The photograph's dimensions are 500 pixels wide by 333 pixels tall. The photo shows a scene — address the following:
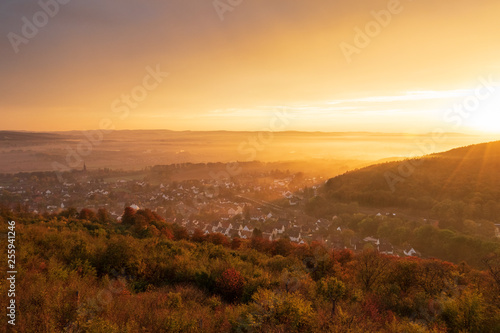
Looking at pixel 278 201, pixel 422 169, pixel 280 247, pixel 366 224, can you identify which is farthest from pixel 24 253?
pixel 422 169

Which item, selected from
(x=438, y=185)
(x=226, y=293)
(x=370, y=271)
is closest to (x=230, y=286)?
(x=226, y=293)

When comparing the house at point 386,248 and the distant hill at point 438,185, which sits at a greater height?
the distant hill at point 438,185

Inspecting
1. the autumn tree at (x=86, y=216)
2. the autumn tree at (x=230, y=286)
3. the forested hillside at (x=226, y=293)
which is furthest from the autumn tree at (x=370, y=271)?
the autumn tree at (x=86, y=216)

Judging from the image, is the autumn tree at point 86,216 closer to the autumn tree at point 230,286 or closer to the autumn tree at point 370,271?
the autumn tree at point 230,286

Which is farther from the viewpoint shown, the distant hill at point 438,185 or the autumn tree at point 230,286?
the distant hill at point 438,185

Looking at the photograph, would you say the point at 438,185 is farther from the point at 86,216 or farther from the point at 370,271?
the point at 86,216

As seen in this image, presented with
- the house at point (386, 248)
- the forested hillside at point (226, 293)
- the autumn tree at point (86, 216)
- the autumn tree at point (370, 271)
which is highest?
the forested hillside at point (226, 293)

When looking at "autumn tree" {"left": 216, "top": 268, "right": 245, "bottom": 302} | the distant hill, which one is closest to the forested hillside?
"autumn tree" {"left": 216, "top": 268, "right": 245, "bottom": 302}

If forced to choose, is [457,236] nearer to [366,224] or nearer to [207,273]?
[366,224]

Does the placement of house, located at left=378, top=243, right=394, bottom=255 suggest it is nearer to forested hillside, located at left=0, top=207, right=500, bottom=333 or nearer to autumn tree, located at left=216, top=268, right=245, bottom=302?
forested hillside, located at left=0, top=207, right=500, bottom=333
